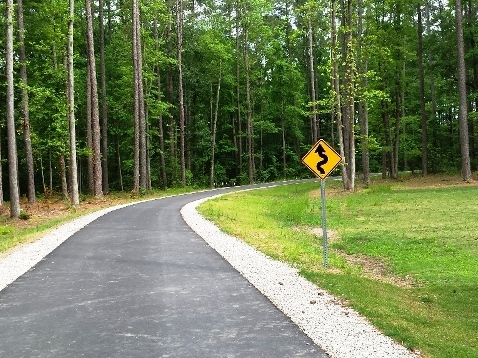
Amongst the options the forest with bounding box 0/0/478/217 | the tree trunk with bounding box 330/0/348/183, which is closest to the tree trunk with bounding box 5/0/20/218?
the forest with bounding box 0/0/478/217

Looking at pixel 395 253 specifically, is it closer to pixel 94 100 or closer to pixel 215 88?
pixel 94 100

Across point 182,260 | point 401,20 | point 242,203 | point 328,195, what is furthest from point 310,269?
point 401,20

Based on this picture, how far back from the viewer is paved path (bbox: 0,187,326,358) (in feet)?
17.3

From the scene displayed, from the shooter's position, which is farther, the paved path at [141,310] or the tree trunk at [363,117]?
the tree trunk at [363,117]

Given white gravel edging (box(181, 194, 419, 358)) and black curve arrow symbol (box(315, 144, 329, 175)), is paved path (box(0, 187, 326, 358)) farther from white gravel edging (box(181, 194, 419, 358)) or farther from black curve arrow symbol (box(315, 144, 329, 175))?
black curve arrow symbol (box(315, 144, 329, 175))

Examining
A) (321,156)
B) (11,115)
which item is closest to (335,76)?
(11,115)

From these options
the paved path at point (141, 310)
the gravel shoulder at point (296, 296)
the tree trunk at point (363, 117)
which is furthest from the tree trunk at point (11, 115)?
the tree trunk at point (363, 117)

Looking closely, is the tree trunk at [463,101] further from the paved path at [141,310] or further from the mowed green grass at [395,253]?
the paved path at [141,310]

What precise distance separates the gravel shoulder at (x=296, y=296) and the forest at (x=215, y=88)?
1104cm

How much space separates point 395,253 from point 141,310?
7363mm

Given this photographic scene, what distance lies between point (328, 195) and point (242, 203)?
17.9ft

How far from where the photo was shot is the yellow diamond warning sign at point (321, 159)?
9.69 metres

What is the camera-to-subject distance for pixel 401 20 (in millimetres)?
36688

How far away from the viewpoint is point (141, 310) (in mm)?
6707
